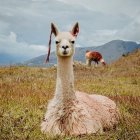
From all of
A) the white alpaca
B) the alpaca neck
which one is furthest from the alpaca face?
the alpaca neck

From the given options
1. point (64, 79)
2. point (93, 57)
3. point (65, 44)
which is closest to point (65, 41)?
point (65, 44)

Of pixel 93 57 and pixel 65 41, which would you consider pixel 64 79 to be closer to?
pixel 65 41

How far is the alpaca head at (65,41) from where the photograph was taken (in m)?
9.45

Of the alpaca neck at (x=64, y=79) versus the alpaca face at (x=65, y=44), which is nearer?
the alpaca face at (x=65, y=44)

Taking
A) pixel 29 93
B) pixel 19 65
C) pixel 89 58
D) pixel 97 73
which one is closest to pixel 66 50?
pixel 29 93

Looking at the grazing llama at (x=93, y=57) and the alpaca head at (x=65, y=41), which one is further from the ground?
the alpaca head at (x=65, y=41)

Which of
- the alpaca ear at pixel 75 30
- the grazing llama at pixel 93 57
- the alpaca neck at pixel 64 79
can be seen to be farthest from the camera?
the grazing llama at pixel 93 57

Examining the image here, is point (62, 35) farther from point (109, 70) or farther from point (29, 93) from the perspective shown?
point (109, 70)

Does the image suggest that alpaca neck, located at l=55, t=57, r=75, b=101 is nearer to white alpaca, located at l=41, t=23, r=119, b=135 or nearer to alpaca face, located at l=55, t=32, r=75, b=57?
white alpaca, located at l=41, t=23, r=119, b=135

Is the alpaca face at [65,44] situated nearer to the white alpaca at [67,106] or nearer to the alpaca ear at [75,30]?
the white alpaca at [67,106]

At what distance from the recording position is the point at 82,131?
9383mm

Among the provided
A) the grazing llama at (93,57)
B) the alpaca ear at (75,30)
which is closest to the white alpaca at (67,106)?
the alpaca ear at (75,30)

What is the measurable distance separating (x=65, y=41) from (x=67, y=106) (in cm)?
130

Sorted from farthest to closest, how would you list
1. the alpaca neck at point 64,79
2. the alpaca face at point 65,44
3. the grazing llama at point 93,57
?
the grazing llama at point 93,57 → the alpaca neck at point 64,79 → the alpaca face at point 65,44
